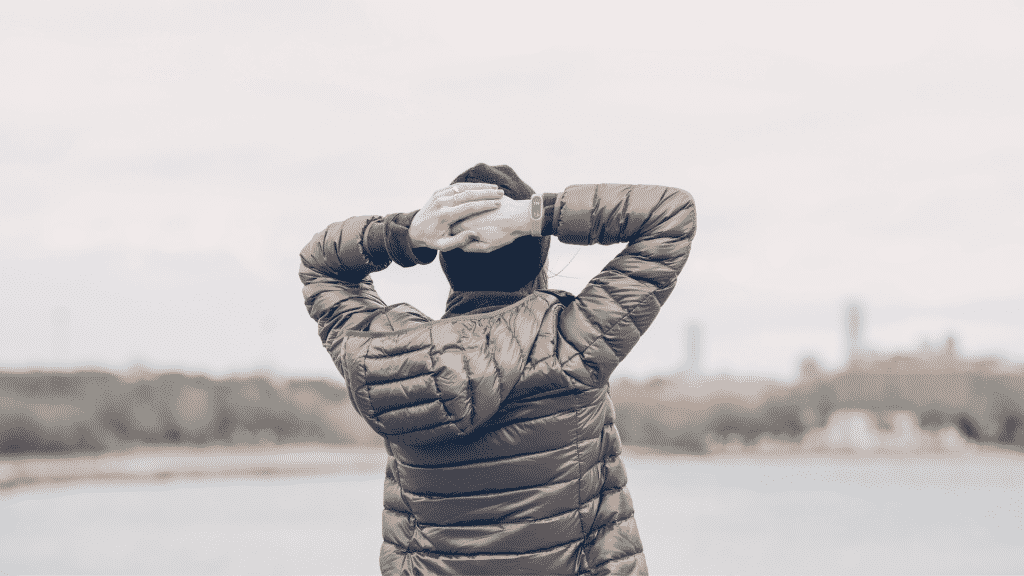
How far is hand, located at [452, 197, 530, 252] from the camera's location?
4.28 ft

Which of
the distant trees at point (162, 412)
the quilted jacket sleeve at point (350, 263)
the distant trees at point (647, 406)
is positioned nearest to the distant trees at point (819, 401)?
the distant trees at point (647, 406)

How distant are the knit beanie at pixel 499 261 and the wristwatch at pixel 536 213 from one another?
7 cm

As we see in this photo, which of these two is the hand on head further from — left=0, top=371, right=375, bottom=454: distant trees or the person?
left=0, top=371, right=375, bottom=454: distant trees

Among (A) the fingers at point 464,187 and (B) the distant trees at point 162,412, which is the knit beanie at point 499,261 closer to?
(A) the fingers at point 464,187

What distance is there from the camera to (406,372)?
128 centimetres

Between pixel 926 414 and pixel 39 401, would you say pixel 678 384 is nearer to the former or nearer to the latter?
pixel 926 414

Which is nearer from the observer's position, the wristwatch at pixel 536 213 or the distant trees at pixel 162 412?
the wristwatch at pixel 536 213

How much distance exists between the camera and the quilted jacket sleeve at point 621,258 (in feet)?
4.20

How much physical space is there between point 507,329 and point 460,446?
0.23 m

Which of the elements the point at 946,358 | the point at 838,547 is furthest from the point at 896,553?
the point at 946,358

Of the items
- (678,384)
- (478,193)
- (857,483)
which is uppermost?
(478,193)

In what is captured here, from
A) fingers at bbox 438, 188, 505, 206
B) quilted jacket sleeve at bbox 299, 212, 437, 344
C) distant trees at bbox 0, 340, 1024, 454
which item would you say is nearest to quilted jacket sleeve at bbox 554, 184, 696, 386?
fingers at bbox 438, 188, 505, 206

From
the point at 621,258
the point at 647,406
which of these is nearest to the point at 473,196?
the point at 621,258

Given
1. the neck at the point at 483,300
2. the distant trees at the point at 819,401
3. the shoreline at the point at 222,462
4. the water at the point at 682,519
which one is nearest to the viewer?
the neck at the point at 483,300
